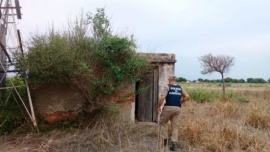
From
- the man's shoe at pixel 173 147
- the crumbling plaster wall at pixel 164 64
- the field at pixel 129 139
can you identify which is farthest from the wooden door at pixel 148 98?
the man's shoe at pixel 173 147

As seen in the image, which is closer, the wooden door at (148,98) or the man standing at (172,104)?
the man standing at (172,104)

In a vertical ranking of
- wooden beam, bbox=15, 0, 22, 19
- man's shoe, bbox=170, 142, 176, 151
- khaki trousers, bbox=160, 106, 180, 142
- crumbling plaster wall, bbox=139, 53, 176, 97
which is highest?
wooden beam, bbox=15, 0, 22, 19

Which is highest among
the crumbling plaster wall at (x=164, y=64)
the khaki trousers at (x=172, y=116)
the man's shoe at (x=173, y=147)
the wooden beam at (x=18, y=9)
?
the wooden beam at (x=18, y=9)

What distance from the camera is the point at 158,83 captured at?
13305 mm

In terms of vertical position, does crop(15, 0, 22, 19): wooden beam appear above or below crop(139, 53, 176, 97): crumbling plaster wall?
above

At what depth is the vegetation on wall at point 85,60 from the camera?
10602 millimetres

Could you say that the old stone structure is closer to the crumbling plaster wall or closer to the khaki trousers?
the crumbling plaster wall

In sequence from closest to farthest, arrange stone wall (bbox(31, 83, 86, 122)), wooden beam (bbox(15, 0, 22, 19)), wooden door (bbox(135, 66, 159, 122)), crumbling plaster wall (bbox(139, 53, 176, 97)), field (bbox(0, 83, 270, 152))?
field (bbox(0, 83, 270, 152))
wooden beam (bbox(15, 0, 22, 19))
stone wall (bbox(31, 83, 86, 122))
crumbling plaster wall (bbox(139, 53, 176, 97))
wooden door (bbox(135, 66, 159, 122))

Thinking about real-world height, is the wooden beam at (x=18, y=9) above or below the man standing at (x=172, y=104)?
above

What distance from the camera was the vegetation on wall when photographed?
1060 cm

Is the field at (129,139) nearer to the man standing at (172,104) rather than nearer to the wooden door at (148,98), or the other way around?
the man standing at (172,104)

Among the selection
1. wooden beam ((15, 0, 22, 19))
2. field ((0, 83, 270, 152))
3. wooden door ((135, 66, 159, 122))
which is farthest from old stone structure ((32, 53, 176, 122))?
wooden beam ((15, 0, 22, 19))

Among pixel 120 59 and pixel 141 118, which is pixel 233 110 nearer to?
pixel 141 118

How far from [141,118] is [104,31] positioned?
3754 mm
